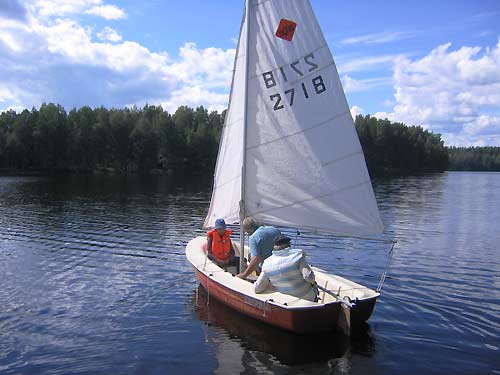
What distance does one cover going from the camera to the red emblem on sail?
11.3 metres

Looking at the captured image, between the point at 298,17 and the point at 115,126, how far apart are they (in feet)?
292

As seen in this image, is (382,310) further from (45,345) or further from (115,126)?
(115,126)

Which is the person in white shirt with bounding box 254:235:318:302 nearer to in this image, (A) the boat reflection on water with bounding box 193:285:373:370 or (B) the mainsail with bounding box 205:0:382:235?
(A) the boat reflection on water with bounding box 193:285:373:370

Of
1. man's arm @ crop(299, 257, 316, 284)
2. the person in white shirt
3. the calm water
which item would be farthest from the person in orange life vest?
man's arm @ crop(299, 257, 316, 284)

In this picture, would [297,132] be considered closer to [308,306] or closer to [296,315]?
[308,306]

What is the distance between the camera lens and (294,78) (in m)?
11.3

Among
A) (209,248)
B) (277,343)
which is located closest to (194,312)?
(209,248)

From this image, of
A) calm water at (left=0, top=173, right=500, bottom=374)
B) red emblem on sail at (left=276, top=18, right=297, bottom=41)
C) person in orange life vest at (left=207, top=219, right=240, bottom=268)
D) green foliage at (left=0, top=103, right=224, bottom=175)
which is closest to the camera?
calm water at (left=0, top=173, right=500, bottom=374)

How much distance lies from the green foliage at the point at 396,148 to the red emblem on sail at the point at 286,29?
10954cm

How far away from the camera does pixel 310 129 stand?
1127cm

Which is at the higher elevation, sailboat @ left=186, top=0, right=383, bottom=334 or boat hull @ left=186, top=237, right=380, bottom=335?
sailboat @ left=186, top=0, right=383, bottom=334

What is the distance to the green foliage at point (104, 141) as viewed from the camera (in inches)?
3526

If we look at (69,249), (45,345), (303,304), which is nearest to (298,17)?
(303,304)

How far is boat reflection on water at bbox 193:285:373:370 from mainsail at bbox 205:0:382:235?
237cm
